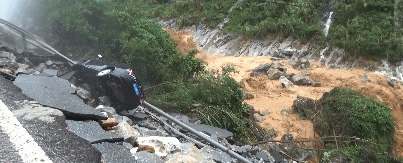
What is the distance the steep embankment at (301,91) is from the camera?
1069 cm

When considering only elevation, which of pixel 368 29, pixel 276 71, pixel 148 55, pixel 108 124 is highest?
pixel 108 124

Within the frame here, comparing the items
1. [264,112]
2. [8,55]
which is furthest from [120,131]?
[264,112]


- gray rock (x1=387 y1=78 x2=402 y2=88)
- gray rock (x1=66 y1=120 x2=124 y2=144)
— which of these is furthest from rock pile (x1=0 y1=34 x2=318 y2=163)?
gray rock (x1=387 y1=78 x2=402 y2=88)

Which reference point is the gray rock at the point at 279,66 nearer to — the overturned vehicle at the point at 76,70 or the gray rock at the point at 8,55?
the overturned vehicle at the point at 76,70

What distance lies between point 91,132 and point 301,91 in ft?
36.7

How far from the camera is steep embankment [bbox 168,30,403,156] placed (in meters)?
10.7

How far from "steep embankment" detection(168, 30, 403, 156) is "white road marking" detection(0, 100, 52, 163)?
25.9 feet

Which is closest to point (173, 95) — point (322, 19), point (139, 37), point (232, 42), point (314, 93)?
point (139, 37)

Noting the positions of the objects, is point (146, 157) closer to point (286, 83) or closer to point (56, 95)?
point (56, 95)

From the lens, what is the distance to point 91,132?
335 centimetres

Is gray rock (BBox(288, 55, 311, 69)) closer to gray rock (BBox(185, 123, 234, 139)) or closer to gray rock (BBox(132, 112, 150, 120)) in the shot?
gray rock (BBox(185, 123, 234, 139))

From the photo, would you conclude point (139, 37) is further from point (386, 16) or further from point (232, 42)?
point (386, 16)

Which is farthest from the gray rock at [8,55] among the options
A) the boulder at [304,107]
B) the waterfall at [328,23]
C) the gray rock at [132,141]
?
the waterfall at [328,23]

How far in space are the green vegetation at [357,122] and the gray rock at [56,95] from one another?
608cm
